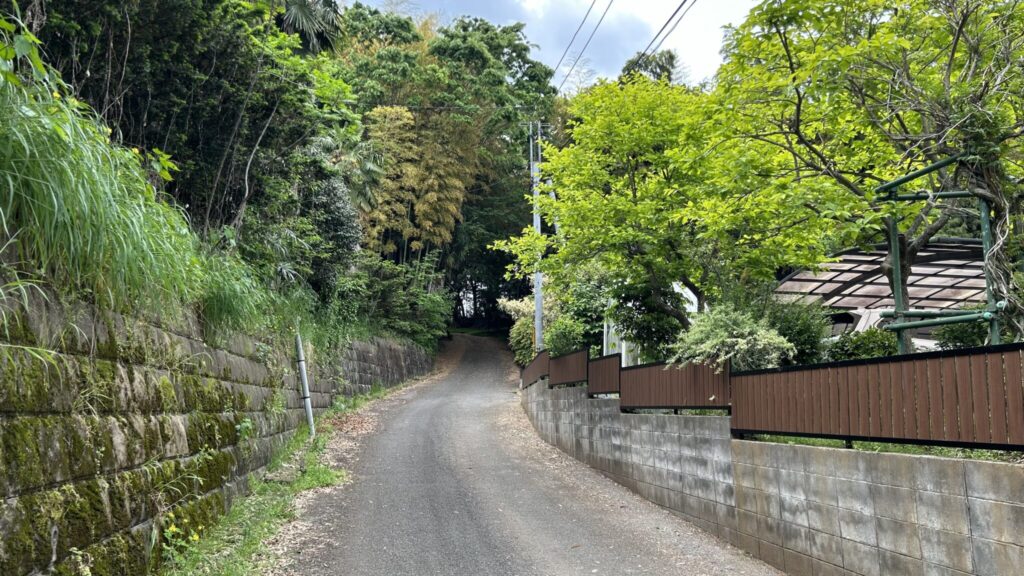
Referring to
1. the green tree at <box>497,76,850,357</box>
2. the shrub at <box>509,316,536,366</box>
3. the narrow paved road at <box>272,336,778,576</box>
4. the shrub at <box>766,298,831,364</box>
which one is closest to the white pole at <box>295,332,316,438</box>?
the narrow paved road at <box>272,336,778,576</box>

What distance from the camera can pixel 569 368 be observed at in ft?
43.2

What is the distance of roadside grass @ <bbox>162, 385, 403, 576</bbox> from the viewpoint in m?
5.34

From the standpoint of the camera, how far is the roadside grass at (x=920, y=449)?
14.0 feet

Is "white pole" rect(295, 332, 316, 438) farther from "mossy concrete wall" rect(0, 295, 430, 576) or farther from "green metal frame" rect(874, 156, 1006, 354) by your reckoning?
"green metal frame" rect(874, 156, 1006, 354)

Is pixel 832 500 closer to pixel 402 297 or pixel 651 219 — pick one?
pixel 651 219

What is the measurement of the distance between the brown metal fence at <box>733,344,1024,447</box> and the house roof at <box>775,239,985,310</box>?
7.32 m

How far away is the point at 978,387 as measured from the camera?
4.25 m

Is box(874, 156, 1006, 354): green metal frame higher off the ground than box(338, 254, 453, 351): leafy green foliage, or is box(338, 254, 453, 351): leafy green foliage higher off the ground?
box(338, 254, 453, 351): leafy green foliage

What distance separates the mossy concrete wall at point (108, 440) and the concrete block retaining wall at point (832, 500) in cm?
485

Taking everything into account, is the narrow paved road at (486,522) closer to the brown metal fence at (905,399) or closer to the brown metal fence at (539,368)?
the brown metal fence at (905,399)

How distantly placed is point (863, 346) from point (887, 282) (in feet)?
22.8

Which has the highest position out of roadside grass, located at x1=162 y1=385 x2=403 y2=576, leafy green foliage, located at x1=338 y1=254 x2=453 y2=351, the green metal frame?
leafy green foliage, located at x1=338 y1=254 x2=453 y2=351

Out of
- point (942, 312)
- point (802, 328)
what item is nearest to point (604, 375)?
point (802, 328)

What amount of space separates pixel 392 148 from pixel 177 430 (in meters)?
20.9
